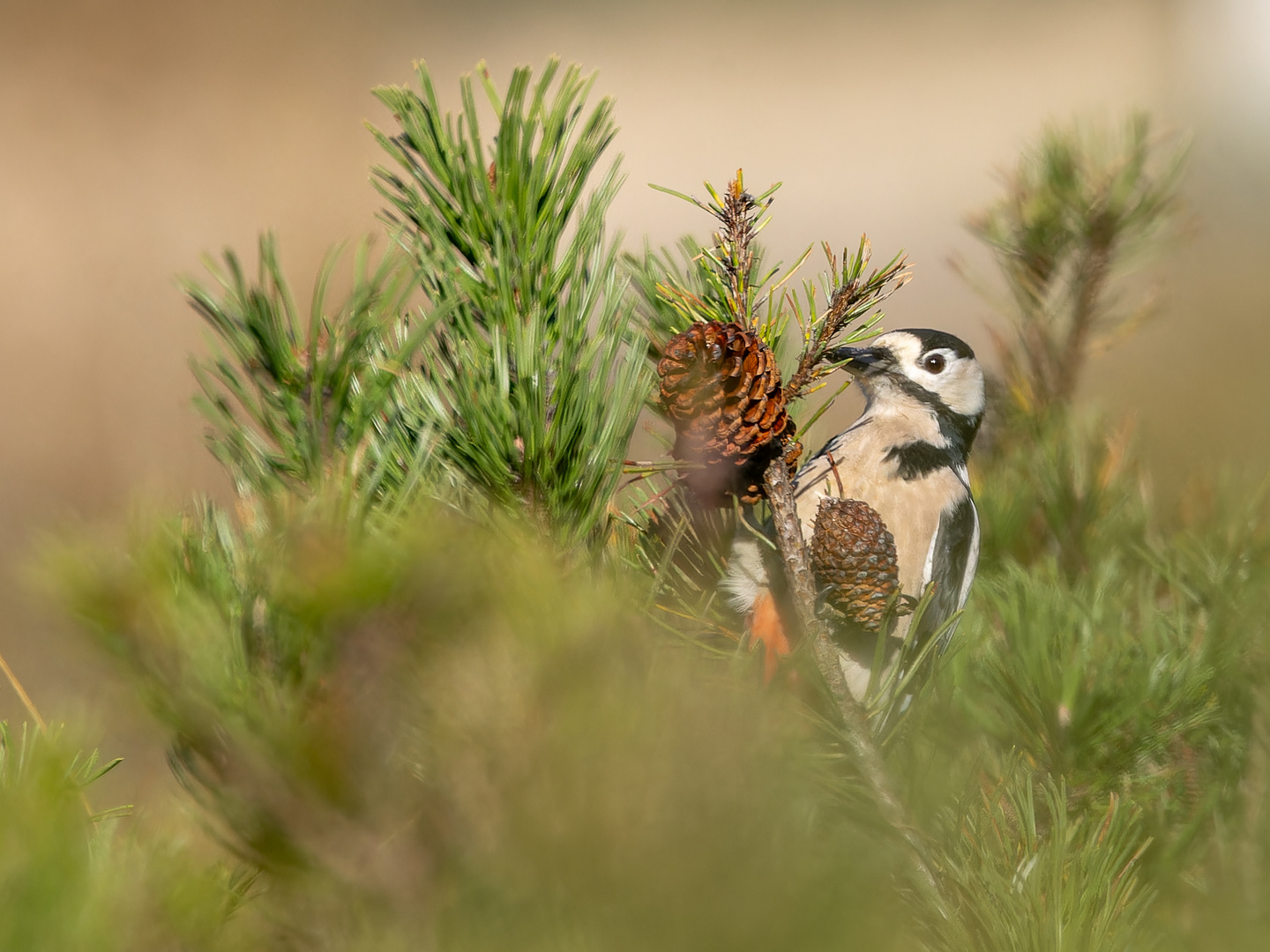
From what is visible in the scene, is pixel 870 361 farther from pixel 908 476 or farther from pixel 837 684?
pixel 837 684

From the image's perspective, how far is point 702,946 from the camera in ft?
0.41

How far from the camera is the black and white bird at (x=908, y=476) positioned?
0.44 metres

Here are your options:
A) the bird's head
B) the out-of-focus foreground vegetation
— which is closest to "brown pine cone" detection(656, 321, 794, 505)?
the out-of-focus foreground vegetation

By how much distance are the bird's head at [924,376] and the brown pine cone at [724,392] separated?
35 cm

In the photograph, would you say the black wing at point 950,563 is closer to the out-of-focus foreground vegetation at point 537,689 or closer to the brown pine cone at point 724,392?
the out-of-focus foreground vegetation at point 537,689

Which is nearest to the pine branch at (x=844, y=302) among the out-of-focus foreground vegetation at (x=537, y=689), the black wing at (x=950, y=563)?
the out-of-focus foreground vegetation at (x=537, y=689)

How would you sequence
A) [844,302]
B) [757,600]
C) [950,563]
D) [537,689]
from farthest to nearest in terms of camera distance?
[950,563] → [757,600] → [844,302] → [537,689]

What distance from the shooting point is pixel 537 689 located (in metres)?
0.15

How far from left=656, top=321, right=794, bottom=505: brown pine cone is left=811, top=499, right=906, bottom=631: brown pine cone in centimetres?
5

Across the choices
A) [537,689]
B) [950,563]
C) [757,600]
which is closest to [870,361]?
[950,563]

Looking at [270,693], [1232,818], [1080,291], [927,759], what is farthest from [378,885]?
[1080,291]

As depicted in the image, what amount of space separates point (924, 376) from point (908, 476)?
0.09 meters

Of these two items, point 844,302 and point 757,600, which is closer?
point 844,302

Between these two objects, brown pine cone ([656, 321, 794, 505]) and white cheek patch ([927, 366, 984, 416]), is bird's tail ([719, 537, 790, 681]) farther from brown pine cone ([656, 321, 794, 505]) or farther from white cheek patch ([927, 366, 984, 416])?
white cheek patch ([927, 366, 984, 416])
